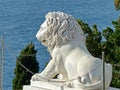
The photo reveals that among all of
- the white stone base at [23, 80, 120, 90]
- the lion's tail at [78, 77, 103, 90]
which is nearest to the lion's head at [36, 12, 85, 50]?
the white stone base at [23, 80, 120, 90]

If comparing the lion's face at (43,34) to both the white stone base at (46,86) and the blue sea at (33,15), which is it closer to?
the white stone base at (46,86)

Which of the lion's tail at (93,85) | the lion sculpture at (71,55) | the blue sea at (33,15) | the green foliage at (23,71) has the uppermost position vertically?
the lion sculpture at (71,55)

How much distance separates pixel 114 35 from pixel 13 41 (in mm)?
16123

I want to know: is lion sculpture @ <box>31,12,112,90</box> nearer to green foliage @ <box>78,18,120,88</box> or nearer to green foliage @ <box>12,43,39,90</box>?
green foliage @ <box>78,18,120,88</box>

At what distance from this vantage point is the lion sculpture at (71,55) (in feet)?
26.0

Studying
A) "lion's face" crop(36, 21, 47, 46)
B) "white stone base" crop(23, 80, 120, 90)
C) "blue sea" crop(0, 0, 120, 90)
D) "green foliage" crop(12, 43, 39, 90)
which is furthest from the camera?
"blue sea" crop(0, 0, 120, 90)

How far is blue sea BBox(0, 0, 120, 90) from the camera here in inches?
1188

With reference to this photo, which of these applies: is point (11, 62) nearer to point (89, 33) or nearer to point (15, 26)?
point (89, 33)

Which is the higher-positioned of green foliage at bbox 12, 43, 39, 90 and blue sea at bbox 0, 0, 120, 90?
green foliage at bbox 12, 43, 39, 90

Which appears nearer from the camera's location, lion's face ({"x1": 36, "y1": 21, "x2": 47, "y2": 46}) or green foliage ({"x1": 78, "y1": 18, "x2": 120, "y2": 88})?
lion's face ({"x1": 36, "y1": 21, "x2": 47, "y2": 46})

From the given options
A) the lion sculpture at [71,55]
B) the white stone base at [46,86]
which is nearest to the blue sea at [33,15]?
the white stone base at [46,86]

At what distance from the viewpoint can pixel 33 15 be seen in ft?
138

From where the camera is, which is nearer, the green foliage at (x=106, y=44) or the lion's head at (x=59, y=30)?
the lion's head at (x=59, y=30)

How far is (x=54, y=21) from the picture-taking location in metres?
8.19
